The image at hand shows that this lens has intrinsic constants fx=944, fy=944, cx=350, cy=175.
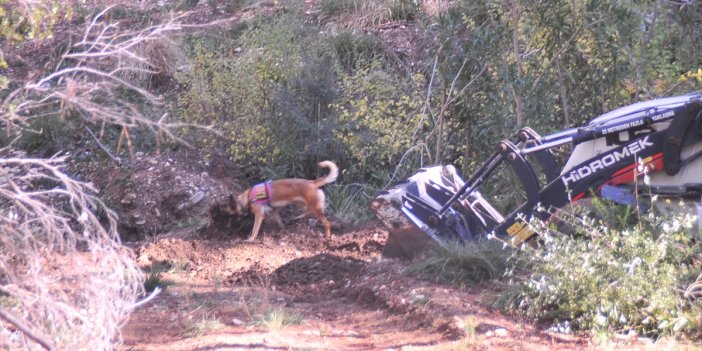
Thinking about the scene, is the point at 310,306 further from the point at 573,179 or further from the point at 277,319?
the point at 573,179

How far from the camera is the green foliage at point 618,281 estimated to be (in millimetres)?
6246

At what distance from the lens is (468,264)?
318 inches

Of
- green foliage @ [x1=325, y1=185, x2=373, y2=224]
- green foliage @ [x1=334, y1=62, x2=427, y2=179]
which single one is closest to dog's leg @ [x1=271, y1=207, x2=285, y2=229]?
green foliage @ [x1=325, y1=185, x2=373, y2=224]

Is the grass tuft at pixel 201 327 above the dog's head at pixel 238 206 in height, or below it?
above

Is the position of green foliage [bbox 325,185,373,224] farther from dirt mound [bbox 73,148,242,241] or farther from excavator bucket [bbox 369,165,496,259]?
excavator bucket [bbox 369,165,496,259]

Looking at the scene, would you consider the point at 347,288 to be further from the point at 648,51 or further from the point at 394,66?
the point at 394,66

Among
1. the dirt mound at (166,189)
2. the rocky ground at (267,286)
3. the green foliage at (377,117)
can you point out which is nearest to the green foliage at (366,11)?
the green foliage at (377,117)

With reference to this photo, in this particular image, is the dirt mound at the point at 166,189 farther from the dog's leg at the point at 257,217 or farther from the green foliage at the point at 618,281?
the green foliage at the point at 618,281

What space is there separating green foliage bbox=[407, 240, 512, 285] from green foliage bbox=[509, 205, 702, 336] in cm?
99

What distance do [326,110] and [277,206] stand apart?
9.65ft

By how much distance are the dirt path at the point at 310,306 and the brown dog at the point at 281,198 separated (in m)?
0.79

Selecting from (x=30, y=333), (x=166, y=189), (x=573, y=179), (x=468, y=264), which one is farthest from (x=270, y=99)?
(x=30, y=333)

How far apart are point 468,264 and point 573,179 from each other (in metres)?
1.18

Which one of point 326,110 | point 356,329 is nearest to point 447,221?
point 356,329
